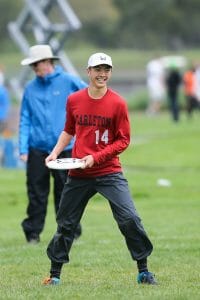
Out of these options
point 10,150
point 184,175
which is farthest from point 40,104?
point 10,150

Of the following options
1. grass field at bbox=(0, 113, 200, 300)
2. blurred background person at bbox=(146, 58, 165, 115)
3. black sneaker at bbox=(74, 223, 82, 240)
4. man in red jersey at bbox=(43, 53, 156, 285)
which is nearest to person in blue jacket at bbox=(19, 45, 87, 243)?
black sneaker at bbox=(74, 223, 82, 240)

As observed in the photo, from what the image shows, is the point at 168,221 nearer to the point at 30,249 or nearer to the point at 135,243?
the point at 30,249

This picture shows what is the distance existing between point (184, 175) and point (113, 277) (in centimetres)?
1204

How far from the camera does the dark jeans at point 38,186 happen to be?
1219 cm

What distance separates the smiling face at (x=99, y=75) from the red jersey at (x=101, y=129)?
0.15 metres

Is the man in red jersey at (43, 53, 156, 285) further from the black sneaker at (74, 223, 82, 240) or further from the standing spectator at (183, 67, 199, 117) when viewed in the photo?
the standing spectator at (183, 67, 199, 117)

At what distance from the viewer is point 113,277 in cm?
999

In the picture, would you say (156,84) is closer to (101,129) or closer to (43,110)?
(43,110)

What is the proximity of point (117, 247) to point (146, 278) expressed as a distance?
2.70 m

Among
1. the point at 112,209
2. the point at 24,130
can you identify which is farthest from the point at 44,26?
the point at 112,209

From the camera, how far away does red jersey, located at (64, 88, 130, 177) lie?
30.5 feet

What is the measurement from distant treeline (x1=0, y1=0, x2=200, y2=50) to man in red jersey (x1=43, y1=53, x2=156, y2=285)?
230 feet

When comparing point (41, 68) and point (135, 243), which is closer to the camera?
point (135, 243)

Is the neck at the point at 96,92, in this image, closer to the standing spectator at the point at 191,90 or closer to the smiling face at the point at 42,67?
the smiling face at the point at 42,67
